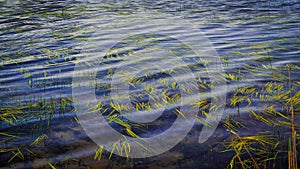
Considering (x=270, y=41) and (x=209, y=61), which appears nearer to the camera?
(x=209, y=61)

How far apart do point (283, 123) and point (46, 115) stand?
2874 mm

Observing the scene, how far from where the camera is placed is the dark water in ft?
11.6

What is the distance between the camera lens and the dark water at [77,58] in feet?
11.6

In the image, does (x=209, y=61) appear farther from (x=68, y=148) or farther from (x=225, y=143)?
(x=68, y=148)

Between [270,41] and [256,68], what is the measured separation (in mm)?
2110

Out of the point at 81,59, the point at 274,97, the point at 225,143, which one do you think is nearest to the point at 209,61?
the point at 274,97

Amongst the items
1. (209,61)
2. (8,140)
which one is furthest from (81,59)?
(8,140)

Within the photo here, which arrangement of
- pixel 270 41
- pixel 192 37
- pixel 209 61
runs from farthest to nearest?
1. pixel 192 37
2. pixel 270 41
3. pixel 209 61

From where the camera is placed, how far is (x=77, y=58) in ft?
22.8

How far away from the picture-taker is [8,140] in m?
3.79

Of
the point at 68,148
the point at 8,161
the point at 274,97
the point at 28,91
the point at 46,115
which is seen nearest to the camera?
the point at 8,161

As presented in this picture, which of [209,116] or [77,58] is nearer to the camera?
[209,116]

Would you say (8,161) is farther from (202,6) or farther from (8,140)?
(202,6)

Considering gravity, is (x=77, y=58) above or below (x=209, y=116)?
above
